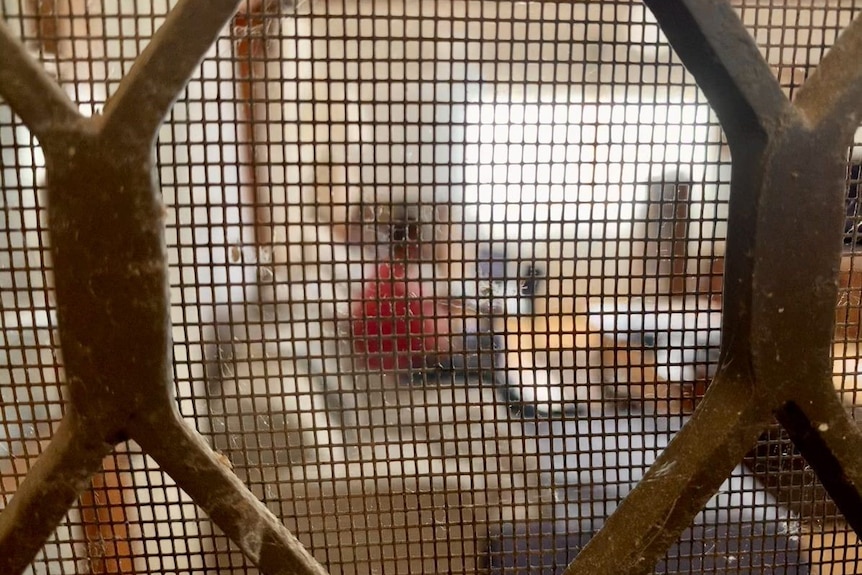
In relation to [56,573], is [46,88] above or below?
above

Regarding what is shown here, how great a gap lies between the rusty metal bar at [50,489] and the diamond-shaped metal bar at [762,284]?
0.92 feet

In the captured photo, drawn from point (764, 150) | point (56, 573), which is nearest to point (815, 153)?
point (764, 150)

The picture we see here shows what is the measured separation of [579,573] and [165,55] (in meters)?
0.36

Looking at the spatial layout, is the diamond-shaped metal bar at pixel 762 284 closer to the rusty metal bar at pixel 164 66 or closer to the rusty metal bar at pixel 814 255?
the rusty metal bar at pixel 814 255

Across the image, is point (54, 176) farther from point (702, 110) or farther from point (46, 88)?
point (702, 110)

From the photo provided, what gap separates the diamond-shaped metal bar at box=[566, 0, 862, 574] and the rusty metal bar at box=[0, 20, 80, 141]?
0.30 meters

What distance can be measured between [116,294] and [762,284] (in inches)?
13.3

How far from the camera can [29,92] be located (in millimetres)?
326

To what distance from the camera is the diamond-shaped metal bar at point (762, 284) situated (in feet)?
1.14

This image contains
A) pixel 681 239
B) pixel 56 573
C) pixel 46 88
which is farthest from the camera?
pixel 56 573

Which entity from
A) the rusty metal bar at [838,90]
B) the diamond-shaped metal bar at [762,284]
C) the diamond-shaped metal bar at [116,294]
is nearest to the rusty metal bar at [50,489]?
the diamond-shaped metal bar at [116,294]

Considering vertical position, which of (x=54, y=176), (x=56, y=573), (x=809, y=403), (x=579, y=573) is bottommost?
(x=56, y=573)

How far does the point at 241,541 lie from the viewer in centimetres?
38

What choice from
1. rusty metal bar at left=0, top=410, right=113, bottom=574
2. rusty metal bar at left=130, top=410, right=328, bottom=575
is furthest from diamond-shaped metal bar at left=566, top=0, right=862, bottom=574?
rusty metal bar at left=0, top=410, right=113, bottom=574
